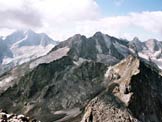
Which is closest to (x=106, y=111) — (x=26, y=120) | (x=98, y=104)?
(x=98, y=104)

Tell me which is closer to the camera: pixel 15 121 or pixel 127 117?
pixel 15 121

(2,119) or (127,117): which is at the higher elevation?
(2,119)

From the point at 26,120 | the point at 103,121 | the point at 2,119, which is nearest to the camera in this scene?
the point at 2,119

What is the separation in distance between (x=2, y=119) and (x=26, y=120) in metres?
5.07

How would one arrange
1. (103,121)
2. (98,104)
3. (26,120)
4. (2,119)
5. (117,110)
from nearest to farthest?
(2,119), (26,120), (103,121), (98,104), (117,110)

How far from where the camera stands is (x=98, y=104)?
174m

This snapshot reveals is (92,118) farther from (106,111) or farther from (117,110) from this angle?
(117,110)

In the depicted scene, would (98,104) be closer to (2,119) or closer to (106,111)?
(106,111)

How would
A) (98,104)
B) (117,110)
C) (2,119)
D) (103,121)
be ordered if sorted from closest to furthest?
(2,119), (103,121), (98,104), (117,110)

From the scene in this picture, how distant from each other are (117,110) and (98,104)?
15493 mm

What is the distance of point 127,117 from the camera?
184 m

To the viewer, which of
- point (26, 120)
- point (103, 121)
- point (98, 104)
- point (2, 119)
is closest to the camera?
point (2, 119)

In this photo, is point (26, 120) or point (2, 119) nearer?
point (2, 119)

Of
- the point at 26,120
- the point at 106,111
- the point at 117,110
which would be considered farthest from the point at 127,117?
the point at 26,120
